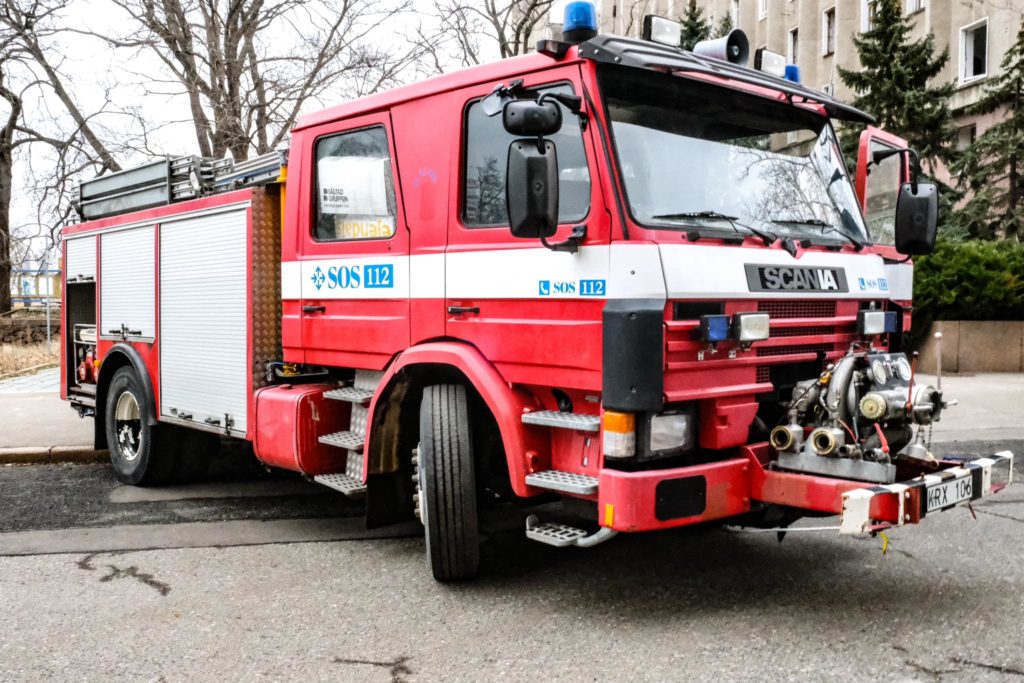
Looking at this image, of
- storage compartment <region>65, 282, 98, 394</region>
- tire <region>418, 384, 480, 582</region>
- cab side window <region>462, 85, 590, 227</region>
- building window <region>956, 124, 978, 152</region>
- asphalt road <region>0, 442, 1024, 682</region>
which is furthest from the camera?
building window <region>956, 124, 978, 152</region>

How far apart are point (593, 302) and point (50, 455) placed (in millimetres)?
6462

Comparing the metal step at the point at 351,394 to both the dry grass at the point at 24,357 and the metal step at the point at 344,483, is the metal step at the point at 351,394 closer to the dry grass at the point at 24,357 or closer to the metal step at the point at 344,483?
the metal step at the point at 344,483

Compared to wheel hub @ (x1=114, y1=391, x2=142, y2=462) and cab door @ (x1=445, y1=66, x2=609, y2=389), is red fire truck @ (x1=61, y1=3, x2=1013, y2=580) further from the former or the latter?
wheel hub @ (x1=114, y1=391, x2=142, y2=462)

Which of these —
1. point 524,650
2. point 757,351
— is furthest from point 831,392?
point 524,650

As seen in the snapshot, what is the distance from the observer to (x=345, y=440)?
564cm

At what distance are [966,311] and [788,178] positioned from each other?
11.3 metres

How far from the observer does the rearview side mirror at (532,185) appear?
13.4ft

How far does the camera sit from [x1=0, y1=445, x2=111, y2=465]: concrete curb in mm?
8898

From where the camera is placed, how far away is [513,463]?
4562mm

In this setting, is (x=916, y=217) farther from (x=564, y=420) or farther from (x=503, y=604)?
(x=503, y=604)

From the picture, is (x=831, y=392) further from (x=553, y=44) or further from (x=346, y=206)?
(x=346, y=206)

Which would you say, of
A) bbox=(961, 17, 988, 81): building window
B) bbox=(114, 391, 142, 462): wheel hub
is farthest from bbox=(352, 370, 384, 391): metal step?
bbox=(961, 17, 988, 81): building window

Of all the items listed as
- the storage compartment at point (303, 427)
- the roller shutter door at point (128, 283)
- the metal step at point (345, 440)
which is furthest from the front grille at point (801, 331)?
the roller shutter door at point (128, 283)

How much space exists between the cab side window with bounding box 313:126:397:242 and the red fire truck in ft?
0.05
